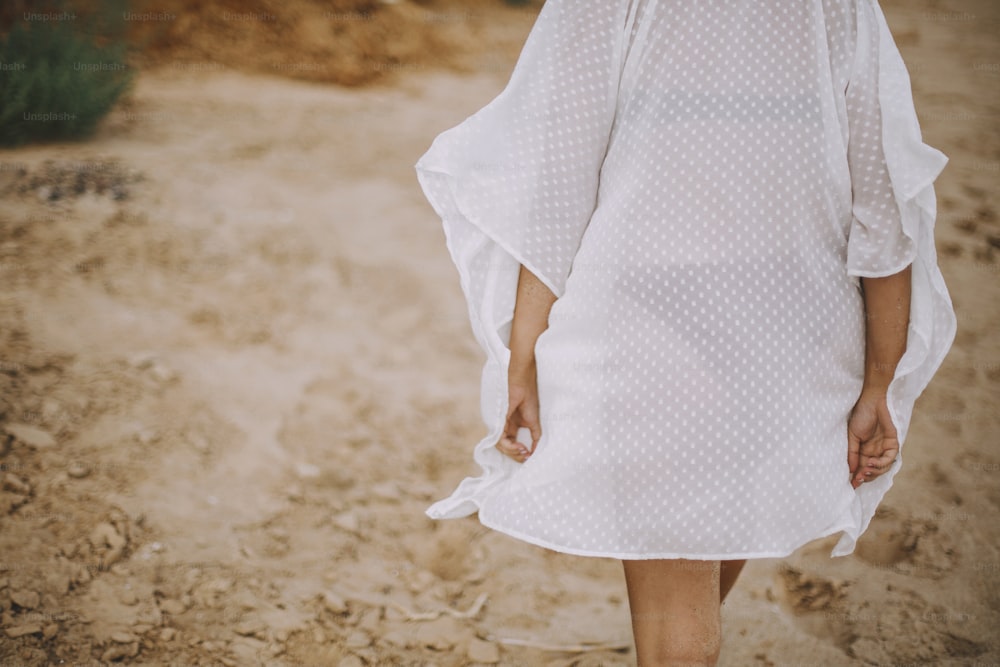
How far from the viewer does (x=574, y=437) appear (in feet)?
3.74

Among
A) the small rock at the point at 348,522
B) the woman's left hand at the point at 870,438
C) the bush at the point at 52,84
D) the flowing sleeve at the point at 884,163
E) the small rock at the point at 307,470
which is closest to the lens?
the flowing sleeve at the point at 884,163

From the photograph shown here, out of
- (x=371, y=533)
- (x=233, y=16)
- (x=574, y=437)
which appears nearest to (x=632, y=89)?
(x=574, y=437)

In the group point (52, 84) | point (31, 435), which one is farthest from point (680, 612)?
point (52, 84)

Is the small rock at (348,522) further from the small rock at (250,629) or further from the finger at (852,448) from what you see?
the finger at (852,448)

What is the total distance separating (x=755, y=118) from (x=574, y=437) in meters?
0.53

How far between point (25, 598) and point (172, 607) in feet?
1.13

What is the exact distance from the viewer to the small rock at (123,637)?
1.89 metres

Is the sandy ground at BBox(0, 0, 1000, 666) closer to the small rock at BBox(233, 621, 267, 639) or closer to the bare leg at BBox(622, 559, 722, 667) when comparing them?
the small rock at BBox(233, 621, 267, 639)

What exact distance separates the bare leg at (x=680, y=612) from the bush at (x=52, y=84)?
3.81 m

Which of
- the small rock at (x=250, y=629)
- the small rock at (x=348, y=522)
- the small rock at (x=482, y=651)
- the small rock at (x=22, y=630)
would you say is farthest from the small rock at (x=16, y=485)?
the small rock at (x=482, y=651)

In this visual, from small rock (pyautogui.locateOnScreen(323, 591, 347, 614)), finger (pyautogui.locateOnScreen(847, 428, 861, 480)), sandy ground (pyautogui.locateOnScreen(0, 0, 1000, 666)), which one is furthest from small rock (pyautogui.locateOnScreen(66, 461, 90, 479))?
finger (pyautogui.locateOnScreen(847, 428, 861, 480))

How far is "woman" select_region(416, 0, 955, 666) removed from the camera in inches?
42.8

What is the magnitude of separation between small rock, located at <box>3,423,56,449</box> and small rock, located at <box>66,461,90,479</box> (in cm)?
10

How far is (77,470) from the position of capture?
233cm
